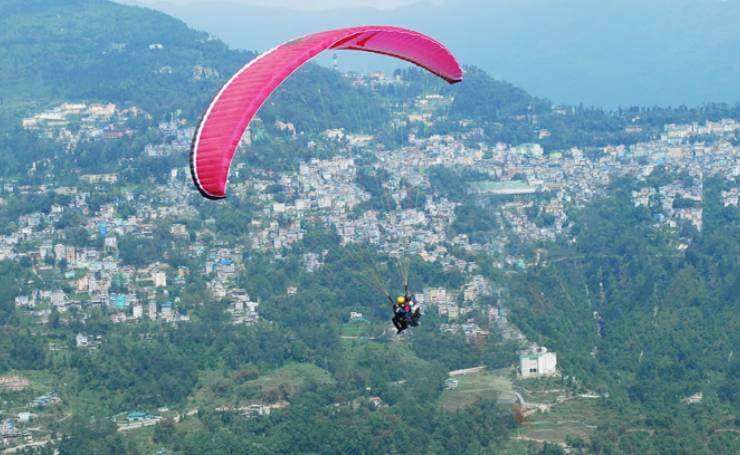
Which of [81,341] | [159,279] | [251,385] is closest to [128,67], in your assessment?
[159,279]

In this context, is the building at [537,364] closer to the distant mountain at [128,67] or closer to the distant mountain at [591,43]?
the distant mountain at [128,67]

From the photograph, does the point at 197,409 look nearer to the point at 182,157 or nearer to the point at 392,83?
the point at 182,157

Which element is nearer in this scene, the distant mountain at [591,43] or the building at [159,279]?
the building at [159,279]

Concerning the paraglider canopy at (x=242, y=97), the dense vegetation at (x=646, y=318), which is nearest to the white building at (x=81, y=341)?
the dense vegetation at (x=646, y=318)

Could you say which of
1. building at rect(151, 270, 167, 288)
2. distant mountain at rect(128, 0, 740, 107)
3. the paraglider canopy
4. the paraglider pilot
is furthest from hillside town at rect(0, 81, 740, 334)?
distant mountain at rect(128, 0, 740, 107)

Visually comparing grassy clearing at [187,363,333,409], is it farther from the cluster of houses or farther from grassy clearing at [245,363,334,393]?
the cluster of houses
